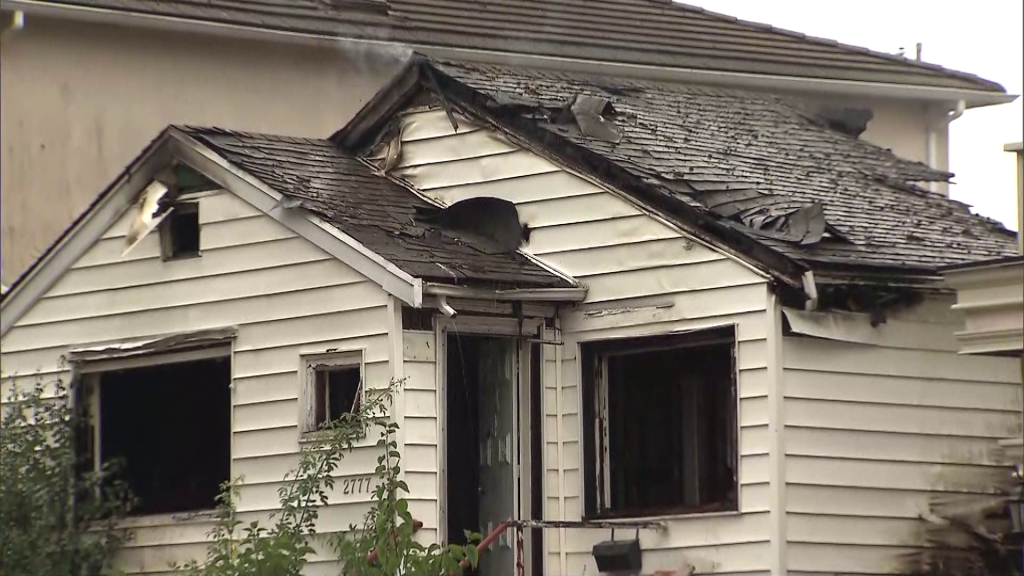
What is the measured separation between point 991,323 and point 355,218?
181 inches

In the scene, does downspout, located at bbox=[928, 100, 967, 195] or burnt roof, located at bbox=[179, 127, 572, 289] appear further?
downspout, located at bbox=[928, 100, 967, 195]

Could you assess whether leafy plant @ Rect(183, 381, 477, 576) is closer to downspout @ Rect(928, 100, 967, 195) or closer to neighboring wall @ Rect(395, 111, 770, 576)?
neighboring wall @ Rect(395, 111, 770, 576)

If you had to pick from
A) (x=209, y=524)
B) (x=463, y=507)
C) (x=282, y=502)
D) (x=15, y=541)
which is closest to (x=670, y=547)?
(x=463, y=507)

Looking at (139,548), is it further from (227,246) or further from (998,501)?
(998,501)

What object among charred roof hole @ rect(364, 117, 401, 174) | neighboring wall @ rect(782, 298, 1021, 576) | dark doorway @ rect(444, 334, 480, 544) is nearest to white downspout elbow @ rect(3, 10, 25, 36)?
charred roof hole @ rect(364, 117, 401, 174)

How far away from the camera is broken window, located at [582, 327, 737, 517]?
40.7ft

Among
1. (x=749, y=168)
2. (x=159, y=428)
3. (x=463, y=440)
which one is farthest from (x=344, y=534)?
(x=749, y=168)

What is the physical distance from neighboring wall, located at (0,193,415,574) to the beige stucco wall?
3.21 metres

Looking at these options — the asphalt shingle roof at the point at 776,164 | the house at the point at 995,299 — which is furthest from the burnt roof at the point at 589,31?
the house at the point at 995,299

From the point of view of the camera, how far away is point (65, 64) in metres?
17.8

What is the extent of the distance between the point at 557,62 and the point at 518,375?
25.4ft

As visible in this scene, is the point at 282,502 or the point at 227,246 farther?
the point at 227,246

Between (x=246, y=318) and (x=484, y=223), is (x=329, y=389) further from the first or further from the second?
(x=484, y=223)

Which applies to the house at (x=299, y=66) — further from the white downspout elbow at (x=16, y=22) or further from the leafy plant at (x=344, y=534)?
the leafy plant at (x=344, y=534)
